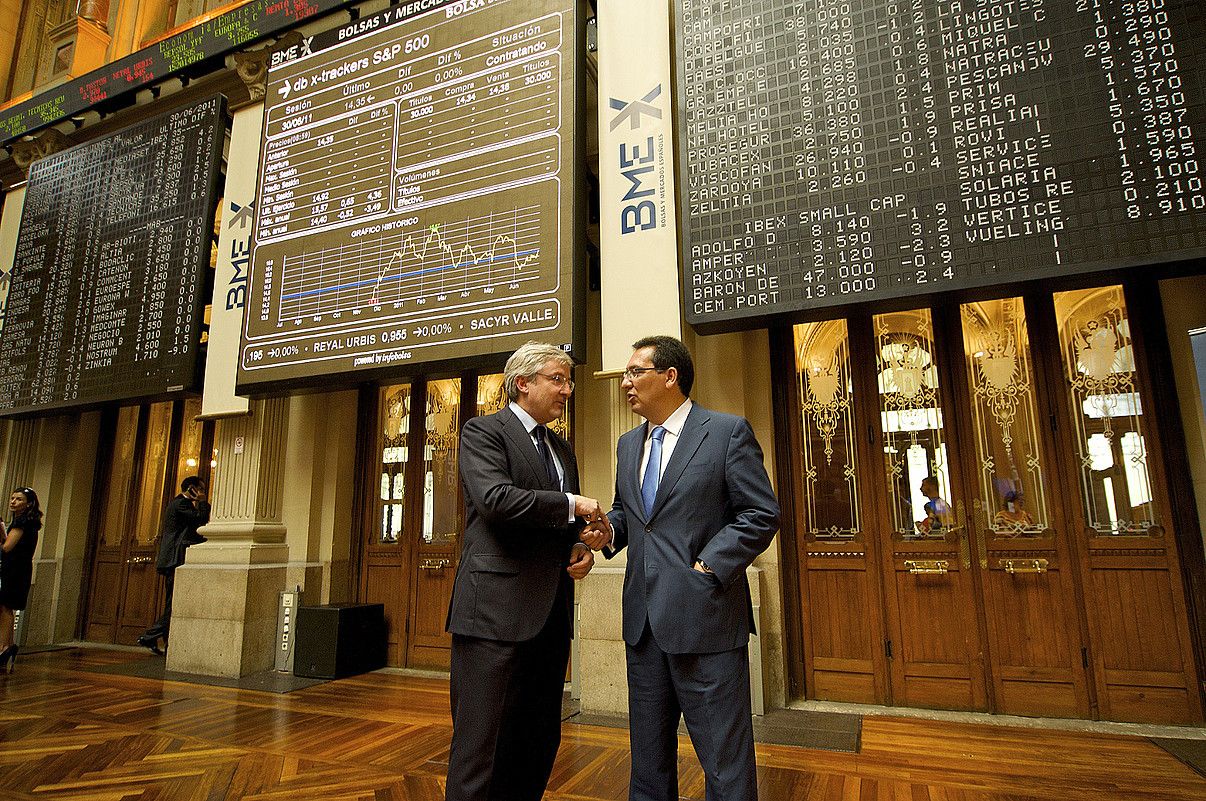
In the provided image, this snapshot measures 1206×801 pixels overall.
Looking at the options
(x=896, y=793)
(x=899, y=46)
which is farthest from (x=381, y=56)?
(x=896, y=793)

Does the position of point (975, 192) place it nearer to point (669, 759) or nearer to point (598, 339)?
point (598, 339)

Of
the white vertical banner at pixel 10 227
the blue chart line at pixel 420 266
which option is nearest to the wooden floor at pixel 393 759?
the blue chart line at pixel 420 266

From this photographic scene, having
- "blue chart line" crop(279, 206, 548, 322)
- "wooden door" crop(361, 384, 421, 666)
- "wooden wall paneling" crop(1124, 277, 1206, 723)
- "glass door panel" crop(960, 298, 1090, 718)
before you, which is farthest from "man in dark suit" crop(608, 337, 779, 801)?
"wooden door" crop(361, 384, 421, 666)

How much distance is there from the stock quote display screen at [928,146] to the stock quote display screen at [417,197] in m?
0.91

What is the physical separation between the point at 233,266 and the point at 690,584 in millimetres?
5204

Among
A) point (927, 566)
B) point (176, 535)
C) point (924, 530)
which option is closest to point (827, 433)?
point (924, 530)

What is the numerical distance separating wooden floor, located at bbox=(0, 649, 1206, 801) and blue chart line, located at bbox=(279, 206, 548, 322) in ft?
8.24

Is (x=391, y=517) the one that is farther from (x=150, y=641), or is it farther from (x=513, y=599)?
(x=513, y=599)

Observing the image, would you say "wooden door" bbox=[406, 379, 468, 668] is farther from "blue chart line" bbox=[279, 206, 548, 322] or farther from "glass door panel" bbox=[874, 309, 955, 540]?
"glass door panel" bbox=[874, 309, 955, 540]

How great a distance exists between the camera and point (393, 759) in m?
2.98

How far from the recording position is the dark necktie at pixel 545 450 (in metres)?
2.01

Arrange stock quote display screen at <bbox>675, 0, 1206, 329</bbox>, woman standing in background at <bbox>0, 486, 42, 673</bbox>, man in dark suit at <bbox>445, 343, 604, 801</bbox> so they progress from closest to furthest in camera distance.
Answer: man in dark suit at <bbox>445, 343, 604, 801</bbox> → stock quote display screen at <bbox>675, 0, 1206, 329</bbox> → woman standing in background at <bbox>0, 486, 42, 673</bbox>

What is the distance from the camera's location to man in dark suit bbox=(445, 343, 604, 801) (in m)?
1.75

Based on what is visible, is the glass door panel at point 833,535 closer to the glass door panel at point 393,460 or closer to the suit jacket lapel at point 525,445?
the suit jacket lapel at point 525,445
